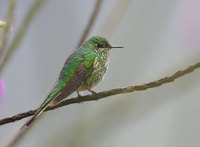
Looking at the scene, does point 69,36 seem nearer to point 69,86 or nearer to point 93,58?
point 93,58

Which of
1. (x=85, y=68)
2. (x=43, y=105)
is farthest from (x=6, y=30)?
(x=85, y=68)

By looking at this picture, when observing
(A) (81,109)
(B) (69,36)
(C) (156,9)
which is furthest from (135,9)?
(A) (81,109)

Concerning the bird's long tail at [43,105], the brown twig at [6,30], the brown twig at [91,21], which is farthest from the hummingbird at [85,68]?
the brown twig at [6,30]

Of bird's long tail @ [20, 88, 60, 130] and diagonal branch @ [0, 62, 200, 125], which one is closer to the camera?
diagonal branch @ [0, 62, 200, 125]

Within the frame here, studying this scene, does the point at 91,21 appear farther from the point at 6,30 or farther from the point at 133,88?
the point at 6,30

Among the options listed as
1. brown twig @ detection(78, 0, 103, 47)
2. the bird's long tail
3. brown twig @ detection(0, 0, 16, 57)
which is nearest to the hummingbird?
the bird's long tail

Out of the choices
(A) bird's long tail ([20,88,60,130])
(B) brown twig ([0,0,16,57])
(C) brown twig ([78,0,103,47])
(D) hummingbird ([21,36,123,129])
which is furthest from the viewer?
(D) hummingbird ([21,36,123,129])

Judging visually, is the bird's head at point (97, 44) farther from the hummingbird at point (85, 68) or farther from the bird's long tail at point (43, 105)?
the bird's long tail at point (43, 105)

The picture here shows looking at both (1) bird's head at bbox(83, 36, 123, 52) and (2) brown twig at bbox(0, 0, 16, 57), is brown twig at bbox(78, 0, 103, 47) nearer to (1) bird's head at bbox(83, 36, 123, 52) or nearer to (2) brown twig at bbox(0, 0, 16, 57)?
(2) brown twig at bbox(0, 0, 16, 57)
